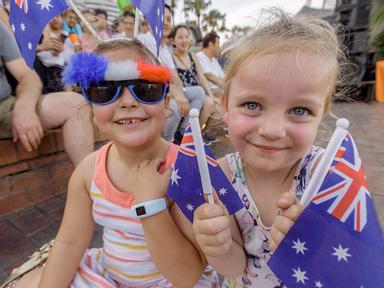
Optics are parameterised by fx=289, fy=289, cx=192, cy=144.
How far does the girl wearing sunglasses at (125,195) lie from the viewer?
98cm

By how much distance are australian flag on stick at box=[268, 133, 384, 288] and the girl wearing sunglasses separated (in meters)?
0.40

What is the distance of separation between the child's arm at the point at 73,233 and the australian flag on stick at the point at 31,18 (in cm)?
50

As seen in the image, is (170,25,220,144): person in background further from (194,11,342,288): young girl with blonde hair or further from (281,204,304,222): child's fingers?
(281,204,304,222): child's fingers

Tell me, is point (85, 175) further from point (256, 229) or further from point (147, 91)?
point (256, 229)

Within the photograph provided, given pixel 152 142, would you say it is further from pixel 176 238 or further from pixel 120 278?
pixel 120 278

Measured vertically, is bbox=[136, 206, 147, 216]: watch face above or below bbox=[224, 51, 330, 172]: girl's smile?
below

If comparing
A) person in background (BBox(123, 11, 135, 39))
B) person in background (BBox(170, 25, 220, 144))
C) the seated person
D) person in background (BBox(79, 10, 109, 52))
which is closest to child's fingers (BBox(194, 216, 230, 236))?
person in background (BBox(79, 10, 109, 52))

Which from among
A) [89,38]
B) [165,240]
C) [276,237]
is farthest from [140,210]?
[89,38]

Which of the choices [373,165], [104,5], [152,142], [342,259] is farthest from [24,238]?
A: [104,5]

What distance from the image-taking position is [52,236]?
1914 mm

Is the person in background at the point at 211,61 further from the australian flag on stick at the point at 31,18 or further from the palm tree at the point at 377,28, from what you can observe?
the palm tree at the point at 377,28

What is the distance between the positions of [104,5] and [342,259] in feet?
28.0

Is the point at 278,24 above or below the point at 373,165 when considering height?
above

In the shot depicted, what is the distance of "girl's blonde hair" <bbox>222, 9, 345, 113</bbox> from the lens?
31.3 inches
